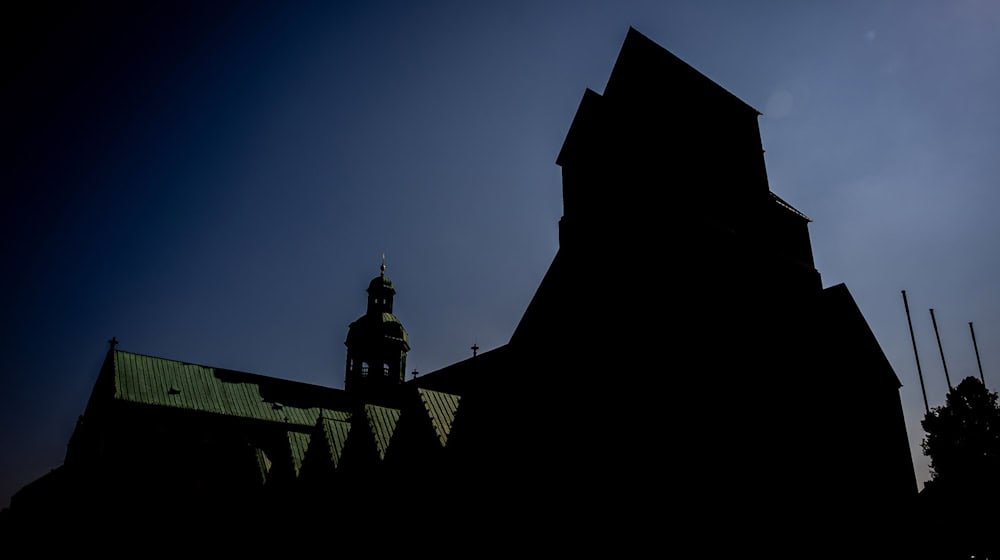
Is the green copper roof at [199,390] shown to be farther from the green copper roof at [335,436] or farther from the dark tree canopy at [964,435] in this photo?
the dark tree canopy at [964,435]

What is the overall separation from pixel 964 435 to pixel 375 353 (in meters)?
41.3

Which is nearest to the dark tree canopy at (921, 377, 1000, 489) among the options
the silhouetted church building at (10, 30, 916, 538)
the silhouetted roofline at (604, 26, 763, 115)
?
the silhouetted church building at (10, 30, 916, 538)

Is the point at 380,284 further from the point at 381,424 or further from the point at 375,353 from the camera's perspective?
the point at 381,424

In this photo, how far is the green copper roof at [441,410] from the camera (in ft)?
69.8

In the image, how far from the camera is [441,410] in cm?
2248

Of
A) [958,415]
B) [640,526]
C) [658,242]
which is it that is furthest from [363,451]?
[958,415]

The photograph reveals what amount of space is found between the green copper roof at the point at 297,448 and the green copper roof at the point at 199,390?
1355 centimetres

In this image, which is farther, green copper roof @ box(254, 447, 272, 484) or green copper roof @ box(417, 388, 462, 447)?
green copper roof @ box(254, 447, 272, 484)

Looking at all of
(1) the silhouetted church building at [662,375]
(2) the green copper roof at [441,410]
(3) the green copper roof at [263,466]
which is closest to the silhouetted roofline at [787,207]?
(1) the silhouetted church building at [662,375]

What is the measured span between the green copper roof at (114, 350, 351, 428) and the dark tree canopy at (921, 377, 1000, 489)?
3940 centimetres

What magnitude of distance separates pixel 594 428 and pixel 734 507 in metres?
4.10

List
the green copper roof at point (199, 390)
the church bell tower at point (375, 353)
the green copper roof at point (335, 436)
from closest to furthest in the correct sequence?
the green copper roof at point (335, 436) → the green copper roof at point (199, 390) → the church bell tower at point (375, 353)

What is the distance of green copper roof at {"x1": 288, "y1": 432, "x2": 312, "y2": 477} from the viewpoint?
29.0 meters

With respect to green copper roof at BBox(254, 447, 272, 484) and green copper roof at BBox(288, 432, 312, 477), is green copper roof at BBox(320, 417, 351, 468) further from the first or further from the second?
green copper roof at BBox(254, 447, 272, 484)
